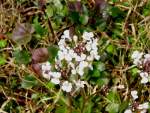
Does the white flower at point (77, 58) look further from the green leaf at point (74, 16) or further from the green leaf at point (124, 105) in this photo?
the green leaf at point (74, 16)

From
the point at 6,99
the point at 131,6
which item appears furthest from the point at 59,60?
the point at 131,6

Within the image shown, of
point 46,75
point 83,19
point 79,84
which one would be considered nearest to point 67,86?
point 79,84

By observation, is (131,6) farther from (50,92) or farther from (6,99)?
(6,99)

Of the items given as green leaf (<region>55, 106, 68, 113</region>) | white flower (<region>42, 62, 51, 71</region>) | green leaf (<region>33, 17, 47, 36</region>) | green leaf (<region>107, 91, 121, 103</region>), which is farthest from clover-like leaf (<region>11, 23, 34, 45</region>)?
green leaf (<region>107, 91, 121, 103</region>)

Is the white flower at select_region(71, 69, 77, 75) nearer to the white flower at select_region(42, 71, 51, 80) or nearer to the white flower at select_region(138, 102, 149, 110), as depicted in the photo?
the white flower at select_region(42, 71, 51, 80)

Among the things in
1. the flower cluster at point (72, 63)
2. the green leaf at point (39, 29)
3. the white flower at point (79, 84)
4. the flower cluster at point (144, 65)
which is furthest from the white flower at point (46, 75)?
the flower cluster at point (144, 65)
